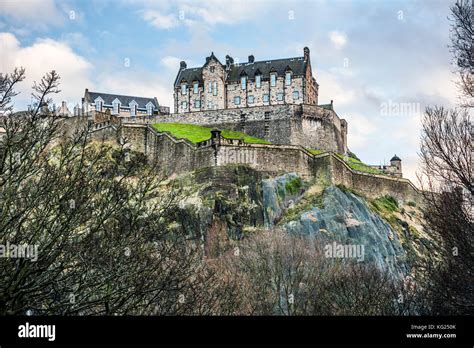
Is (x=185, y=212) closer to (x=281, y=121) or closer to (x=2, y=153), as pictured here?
(x=281, y=121)

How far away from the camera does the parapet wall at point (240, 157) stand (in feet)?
157

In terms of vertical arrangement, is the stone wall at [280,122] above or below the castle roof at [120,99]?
below

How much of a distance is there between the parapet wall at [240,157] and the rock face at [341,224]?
1.53 metres

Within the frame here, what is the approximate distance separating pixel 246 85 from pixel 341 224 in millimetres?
22517

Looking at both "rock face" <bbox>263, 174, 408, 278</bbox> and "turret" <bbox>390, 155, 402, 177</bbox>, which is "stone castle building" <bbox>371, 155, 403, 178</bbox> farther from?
"rock face" <bbox>263, 174, 408, 278</bbox>

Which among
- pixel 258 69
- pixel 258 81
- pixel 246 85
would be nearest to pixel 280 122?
pixel 258 81

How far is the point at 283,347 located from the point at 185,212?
36.0 metres

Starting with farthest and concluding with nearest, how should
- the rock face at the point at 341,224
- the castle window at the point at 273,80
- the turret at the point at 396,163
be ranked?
the turret at the point at 396,163
the castle window at the point at 273,80
the rock face at the point at 341,224

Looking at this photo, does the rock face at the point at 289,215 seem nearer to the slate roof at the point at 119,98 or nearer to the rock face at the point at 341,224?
the rock face at the point at 341,224

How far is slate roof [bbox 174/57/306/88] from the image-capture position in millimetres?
62219

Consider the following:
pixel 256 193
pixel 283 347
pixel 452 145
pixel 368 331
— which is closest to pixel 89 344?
pixel 283 347

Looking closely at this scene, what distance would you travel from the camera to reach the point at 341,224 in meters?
44.8

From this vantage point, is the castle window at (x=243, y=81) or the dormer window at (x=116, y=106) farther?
the dormer window at (x=116, y=106)

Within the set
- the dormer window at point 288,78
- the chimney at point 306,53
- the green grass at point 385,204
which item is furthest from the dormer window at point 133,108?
the green grass at point 385,204
